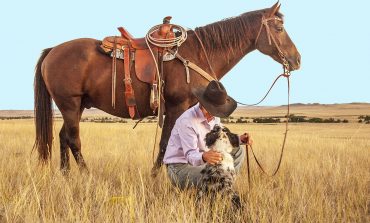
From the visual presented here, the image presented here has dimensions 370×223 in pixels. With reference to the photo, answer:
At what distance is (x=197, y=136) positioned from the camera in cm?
414

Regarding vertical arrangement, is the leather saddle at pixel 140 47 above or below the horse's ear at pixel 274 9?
below

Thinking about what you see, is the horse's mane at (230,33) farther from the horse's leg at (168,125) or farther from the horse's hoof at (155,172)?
the horse's hoof at (155,172)

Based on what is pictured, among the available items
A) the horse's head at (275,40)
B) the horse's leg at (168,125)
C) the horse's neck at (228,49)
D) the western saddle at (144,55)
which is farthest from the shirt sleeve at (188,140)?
the horse's head at (275,40)

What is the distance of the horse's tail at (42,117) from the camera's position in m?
6.53

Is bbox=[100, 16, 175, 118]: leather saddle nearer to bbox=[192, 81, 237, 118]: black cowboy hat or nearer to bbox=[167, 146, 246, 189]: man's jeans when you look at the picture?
bbox=[167, 146, 246, 189]: man's jeans

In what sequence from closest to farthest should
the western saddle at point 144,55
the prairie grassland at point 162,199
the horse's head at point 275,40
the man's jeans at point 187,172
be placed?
the prairie grassland at point 162,199 < the man's jeans at point 187,172 < the western saddle at point 144,55 < the horse's head at point 275,40

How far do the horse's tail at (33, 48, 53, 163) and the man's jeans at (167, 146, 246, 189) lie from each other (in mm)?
2821

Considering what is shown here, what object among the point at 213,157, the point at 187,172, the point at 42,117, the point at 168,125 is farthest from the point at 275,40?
the point at 42,117

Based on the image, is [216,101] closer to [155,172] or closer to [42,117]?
[155,172]

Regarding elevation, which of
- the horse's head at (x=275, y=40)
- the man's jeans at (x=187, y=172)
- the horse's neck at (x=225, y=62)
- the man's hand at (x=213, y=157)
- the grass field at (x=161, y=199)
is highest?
the horse's head at (x=275, y=40)

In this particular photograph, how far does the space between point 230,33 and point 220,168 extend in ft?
10.3

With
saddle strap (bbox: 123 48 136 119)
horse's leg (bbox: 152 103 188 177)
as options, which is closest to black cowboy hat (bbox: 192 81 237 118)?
horse's leg (bbox: 152 103 188 177)

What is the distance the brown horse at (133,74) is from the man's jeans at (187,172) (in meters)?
1.38

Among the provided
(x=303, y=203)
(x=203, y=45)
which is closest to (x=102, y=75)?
(x=203, y=45)
